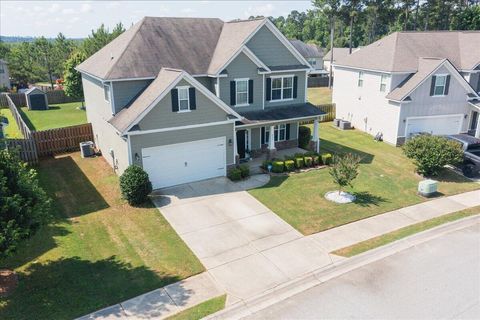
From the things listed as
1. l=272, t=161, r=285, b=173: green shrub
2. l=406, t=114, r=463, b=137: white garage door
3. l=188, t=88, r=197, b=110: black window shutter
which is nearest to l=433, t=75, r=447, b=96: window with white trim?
l=406, t=114, r=463, b=137: white garage door

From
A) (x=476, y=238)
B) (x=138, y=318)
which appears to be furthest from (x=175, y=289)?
(x=476, y=238)

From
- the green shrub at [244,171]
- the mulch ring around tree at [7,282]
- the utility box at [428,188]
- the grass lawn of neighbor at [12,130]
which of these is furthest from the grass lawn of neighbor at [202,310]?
the grass lawn of neighbor at [12,130]

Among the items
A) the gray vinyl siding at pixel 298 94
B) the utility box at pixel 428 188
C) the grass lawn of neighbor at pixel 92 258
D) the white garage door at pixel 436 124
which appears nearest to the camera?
the grass lawn of neighbor at pixel 92 258

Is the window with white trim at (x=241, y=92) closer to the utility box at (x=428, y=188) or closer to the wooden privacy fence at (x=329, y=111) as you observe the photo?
the utility box at (x=428, y=188)

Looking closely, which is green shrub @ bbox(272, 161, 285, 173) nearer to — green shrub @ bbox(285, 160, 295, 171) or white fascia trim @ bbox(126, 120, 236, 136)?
green shrub @ bbox(285, 160, 295, 171)

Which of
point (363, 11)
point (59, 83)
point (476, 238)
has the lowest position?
point (476, 238)

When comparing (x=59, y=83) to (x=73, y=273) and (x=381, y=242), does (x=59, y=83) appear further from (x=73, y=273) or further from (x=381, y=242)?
(x=381, y=242)
